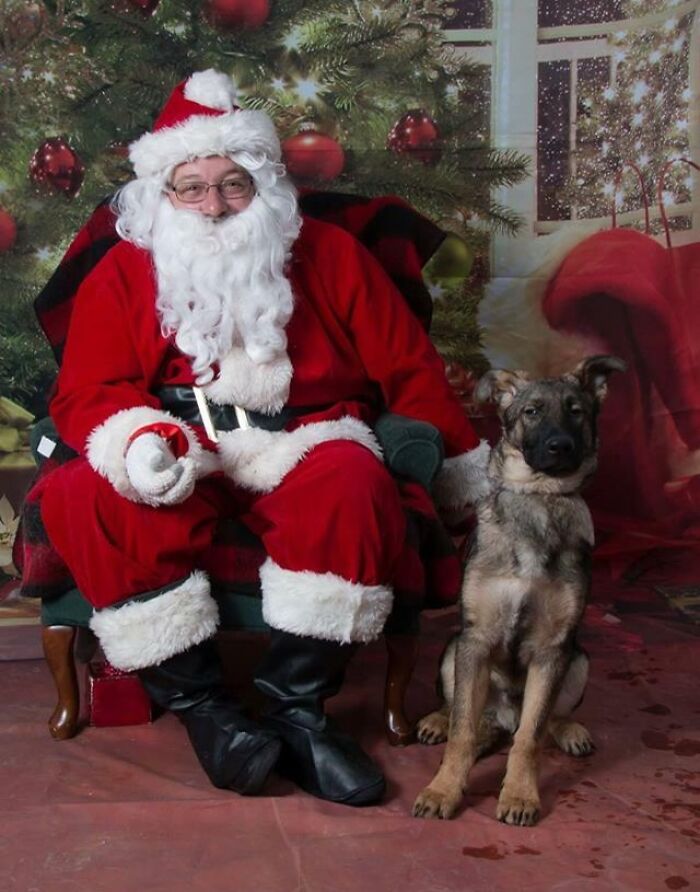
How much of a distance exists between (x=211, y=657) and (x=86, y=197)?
1.95 m

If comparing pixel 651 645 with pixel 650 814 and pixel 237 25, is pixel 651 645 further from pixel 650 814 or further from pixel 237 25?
pixel 237 25

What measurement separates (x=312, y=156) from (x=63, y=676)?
2.04 m

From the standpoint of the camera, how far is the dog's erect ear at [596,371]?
2.75 meters

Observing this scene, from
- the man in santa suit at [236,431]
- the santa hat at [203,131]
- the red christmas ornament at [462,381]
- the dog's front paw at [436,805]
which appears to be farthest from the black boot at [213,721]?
the red christmas ornament at [462,381]

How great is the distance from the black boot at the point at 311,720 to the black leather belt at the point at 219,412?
60cm

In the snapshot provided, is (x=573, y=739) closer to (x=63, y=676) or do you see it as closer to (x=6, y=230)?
(x=63, y=676)

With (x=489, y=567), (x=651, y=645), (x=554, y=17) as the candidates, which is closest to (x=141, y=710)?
(x=489, y=567)

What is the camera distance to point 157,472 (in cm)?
268

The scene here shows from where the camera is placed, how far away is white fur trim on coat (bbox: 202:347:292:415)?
3.08 m

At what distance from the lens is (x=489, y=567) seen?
2.72m

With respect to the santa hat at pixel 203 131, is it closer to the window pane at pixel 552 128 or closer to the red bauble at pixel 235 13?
the red bauble at pixel 235 13

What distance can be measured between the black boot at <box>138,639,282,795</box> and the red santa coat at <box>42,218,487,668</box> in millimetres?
81

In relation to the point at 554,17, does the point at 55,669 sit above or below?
below

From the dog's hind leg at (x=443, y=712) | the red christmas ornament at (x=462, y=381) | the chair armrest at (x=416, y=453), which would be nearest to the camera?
the dog's hind leg at (x=443, y=712)
